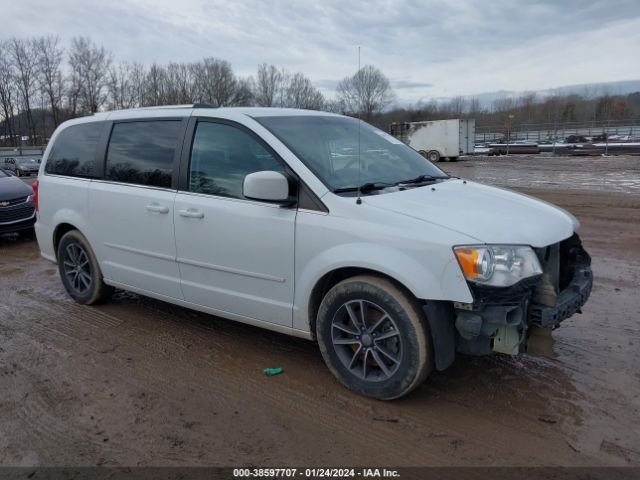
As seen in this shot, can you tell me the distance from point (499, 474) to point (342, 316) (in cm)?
131

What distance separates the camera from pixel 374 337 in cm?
340

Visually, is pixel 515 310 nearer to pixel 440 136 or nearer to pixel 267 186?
pixel 267 186

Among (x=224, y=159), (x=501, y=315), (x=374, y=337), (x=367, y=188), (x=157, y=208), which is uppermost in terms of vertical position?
(x=224, y=159)

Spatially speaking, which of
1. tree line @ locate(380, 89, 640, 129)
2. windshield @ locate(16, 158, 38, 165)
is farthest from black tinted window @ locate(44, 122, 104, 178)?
tree line @ locate(380, 89, 640, 129)

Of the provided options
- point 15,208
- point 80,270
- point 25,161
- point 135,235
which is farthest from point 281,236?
point 25,161

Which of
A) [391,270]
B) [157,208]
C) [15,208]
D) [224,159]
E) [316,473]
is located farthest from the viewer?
[15,208]

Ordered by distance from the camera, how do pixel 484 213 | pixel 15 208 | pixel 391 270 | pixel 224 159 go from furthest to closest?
pixel 15 208 → pixel 224 159 → pixel 484 213 → pixel 391 270

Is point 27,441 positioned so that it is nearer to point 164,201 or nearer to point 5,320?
point 164,201

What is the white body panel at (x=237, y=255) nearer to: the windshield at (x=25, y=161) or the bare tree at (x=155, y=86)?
the windshield at (x=25, y=161)

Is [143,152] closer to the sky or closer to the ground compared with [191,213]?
closer to the sky

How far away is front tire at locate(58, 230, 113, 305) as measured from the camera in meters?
5.25

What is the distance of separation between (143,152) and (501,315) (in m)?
3.27

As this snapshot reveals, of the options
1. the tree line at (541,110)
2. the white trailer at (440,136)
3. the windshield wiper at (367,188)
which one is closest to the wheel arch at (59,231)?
the windshield wiper at (367,188)

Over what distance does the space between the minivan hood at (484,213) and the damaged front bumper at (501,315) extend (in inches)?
5.8
